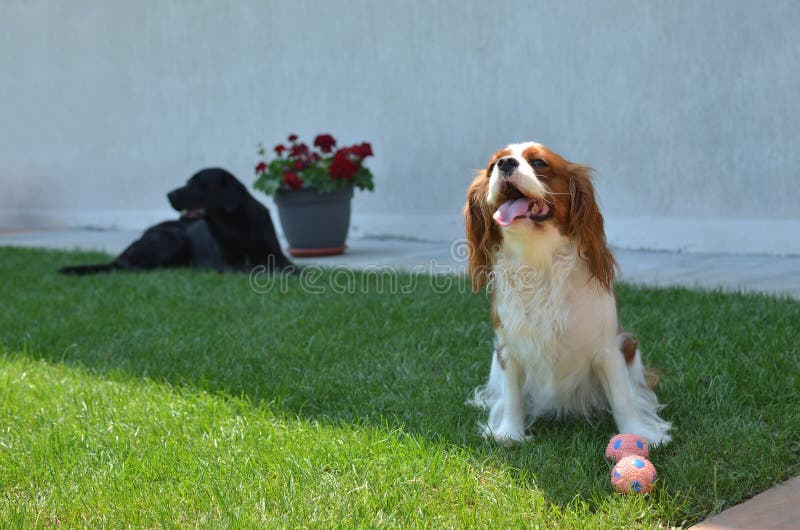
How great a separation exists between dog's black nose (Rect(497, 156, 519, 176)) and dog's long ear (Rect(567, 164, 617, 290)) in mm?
225

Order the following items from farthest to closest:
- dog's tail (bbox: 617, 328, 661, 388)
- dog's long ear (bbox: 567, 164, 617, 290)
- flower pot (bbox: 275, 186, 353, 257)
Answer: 1. flower pot (bbox: 275, 186, 353, 257)
2. dog's tail (bbox: 617, 328, 661, 388)
3. dog's long ear (bbox: 567, 164, 617, 290)

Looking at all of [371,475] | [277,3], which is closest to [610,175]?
[277,3]

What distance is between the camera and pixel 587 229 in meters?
2.59

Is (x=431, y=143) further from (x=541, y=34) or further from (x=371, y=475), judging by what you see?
(x=371, y=475)

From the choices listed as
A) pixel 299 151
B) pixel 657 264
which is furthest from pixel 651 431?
pixel 299 151

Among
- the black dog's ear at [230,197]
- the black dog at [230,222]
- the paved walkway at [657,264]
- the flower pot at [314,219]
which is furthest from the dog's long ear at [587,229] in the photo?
the flower pot at [314,219]

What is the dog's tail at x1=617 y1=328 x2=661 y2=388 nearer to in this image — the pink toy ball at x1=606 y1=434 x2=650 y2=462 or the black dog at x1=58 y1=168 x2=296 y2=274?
the pink toy ball at x1=606 y1=434 x2=650 y2=462

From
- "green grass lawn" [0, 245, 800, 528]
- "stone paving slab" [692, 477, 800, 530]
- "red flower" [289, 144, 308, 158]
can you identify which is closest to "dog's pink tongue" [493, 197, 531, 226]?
"green grass lawn" [0, 245, 800, 528]

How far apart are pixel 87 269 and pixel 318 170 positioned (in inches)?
84.5

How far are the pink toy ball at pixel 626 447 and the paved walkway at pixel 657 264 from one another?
2.54 meters

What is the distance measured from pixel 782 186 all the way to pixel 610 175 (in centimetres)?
137

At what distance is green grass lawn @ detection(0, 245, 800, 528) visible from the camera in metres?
2.16

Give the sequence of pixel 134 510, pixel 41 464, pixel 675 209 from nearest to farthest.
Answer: pixel 134 510 → pixel 41 464 → pixel 675 209

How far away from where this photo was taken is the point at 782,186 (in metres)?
6.12
